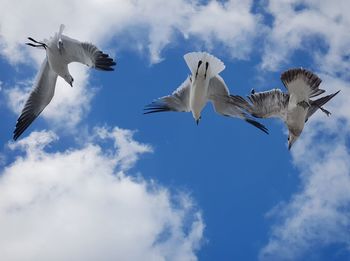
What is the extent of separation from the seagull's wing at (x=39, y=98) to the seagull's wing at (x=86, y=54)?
1081mm

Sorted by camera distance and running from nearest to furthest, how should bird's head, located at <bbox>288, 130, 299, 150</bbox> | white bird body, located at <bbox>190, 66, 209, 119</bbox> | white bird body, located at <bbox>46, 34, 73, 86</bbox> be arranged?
white bird body, located at <bbox>46, 34, 73, 86</bbox> → white bird body, located at <bbox>190, 66, 209, 119</bbox> → bird's head, located at <bbox>288, 130, 299, 150</bbox>

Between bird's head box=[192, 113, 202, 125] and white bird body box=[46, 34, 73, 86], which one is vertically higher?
bird's head box=[192, 113, 202, 125]

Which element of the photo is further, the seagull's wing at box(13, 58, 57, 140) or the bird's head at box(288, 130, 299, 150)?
the seagull's wing at box(13, 58, 57, 140)

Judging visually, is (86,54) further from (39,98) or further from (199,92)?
(39,98)

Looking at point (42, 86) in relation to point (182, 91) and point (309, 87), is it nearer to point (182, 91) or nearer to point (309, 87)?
point (182, 91)

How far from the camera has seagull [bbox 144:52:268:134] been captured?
8.47 m

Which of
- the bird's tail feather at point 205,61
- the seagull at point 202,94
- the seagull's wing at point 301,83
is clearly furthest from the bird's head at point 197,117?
the seagull's wing at point 301,83

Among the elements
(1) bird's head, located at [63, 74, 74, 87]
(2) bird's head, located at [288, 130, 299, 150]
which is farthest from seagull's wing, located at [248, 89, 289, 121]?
(1) bird's head, located at [63, 74, 74, 87]

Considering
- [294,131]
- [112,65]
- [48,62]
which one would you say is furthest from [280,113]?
[48,62]

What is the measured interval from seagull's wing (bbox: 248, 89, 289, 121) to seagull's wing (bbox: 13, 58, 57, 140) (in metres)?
2.91

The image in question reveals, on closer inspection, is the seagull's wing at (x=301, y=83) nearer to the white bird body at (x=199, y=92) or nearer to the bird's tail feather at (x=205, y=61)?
the bird's tail feather at (x=205, y=61)

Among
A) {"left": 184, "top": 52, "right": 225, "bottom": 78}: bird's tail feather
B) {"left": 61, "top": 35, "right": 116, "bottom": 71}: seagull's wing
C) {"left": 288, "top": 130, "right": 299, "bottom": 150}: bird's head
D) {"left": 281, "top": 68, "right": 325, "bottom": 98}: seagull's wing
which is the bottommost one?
{"left": 61, "top": 35, "right": 116, "bottom": 71}: seagull's wing

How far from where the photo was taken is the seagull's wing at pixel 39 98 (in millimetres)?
9211

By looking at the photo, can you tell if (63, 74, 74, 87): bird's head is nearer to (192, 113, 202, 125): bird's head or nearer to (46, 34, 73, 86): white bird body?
(46, 34, 73, 86): white bird body
